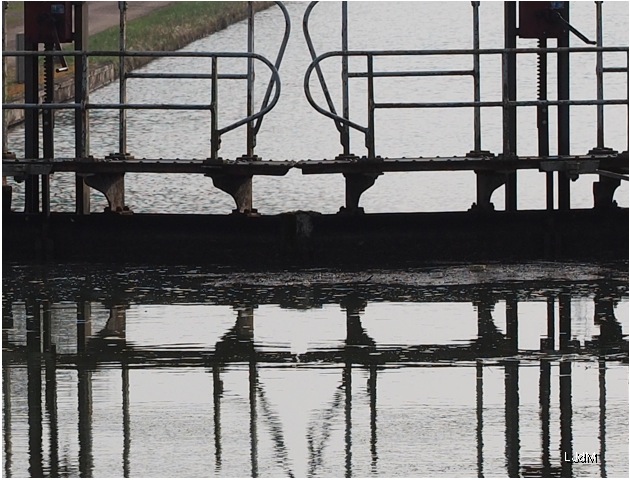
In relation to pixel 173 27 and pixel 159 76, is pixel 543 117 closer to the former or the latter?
pixel 159 76

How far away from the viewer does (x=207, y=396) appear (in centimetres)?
1028

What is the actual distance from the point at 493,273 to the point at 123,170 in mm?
3177

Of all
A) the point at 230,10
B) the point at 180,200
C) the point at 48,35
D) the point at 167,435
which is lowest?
the point at 167,435

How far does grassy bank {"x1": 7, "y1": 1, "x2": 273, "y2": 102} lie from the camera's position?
106 ft

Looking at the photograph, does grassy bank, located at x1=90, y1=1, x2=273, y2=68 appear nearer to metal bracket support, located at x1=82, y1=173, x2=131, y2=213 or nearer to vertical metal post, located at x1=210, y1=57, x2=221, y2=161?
metal bracket support, located at x1=82, y1=173, x2=131, y2=213

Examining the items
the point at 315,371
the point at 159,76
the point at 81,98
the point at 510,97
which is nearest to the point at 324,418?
the point at 315,371

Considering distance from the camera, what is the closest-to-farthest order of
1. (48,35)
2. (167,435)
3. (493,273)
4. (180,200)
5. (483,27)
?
1. (167,435)
2. (493,273)
3. (48,35)
4. (180,200)
5. (483,27)

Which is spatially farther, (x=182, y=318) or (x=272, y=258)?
(x=272, y=258)

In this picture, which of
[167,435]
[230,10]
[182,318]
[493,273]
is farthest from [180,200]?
[230,10]

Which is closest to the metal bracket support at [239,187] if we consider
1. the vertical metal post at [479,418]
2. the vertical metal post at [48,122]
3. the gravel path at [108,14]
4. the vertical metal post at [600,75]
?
the vertical metal post at [48,122]

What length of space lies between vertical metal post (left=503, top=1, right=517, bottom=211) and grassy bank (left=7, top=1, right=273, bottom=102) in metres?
13.7

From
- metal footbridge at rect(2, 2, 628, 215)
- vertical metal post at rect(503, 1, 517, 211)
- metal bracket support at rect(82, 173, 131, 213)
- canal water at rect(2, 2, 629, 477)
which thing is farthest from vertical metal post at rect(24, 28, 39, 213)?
vertical metal post at rect(503, 1, 517, 211)

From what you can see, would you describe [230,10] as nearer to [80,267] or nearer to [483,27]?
[483,27]

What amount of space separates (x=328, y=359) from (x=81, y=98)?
5.22m
